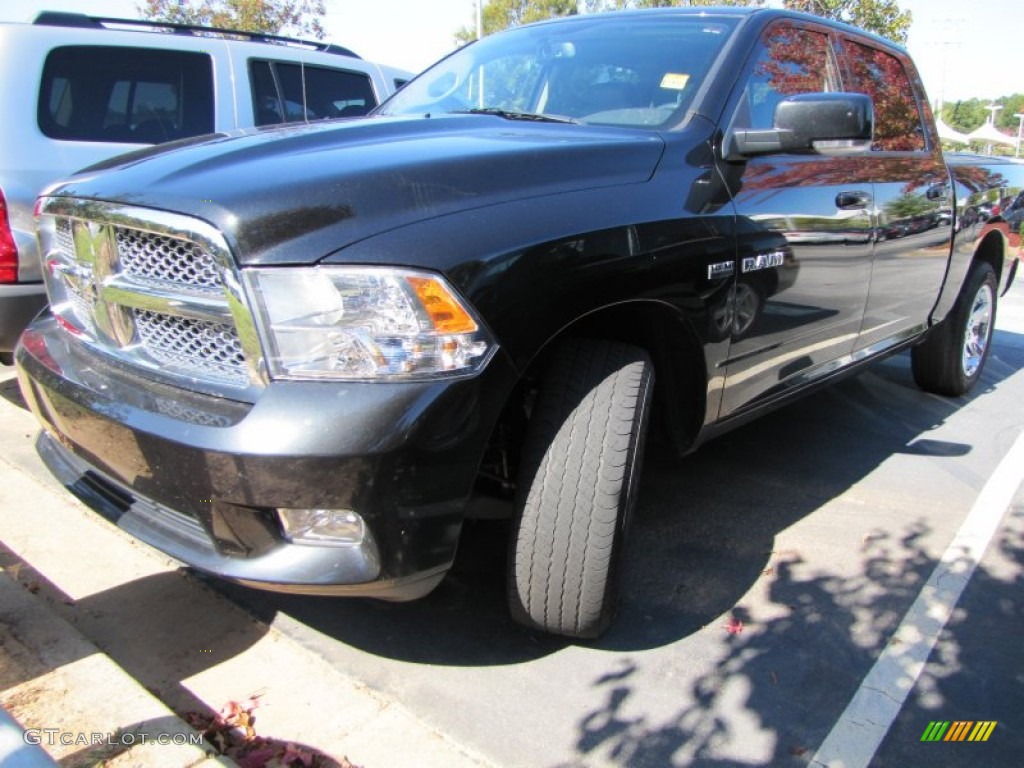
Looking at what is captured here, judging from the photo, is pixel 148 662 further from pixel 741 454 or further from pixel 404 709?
pixel 741 454

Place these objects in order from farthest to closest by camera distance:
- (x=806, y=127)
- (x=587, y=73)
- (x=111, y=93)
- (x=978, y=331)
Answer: (x=978, y=331) < (x=111, y=93) < (x=587, y=73) < (x=806, y=127)

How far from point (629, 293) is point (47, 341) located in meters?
1.77

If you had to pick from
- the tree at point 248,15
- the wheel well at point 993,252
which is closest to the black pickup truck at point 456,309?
the wheel well at point 993,252

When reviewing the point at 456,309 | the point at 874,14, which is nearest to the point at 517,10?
the point at 874,14

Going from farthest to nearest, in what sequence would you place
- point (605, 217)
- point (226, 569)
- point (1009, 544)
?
point (1009, 544) < point (605, 217) < point (226, 569)

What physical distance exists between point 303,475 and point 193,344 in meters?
0.50

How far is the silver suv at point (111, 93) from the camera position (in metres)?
3.76

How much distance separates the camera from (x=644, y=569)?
304 centimetres

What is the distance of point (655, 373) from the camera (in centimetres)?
265

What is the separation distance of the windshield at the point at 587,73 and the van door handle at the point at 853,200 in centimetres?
78

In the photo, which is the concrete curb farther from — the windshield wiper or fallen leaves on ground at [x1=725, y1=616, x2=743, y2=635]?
the windshield wiper

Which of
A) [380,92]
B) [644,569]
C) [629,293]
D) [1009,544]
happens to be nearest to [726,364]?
[629,293]

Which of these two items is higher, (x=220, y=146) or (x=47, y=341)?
(x=220, y=146)

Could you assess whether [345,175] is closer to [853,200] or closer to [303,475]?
[303,475]
